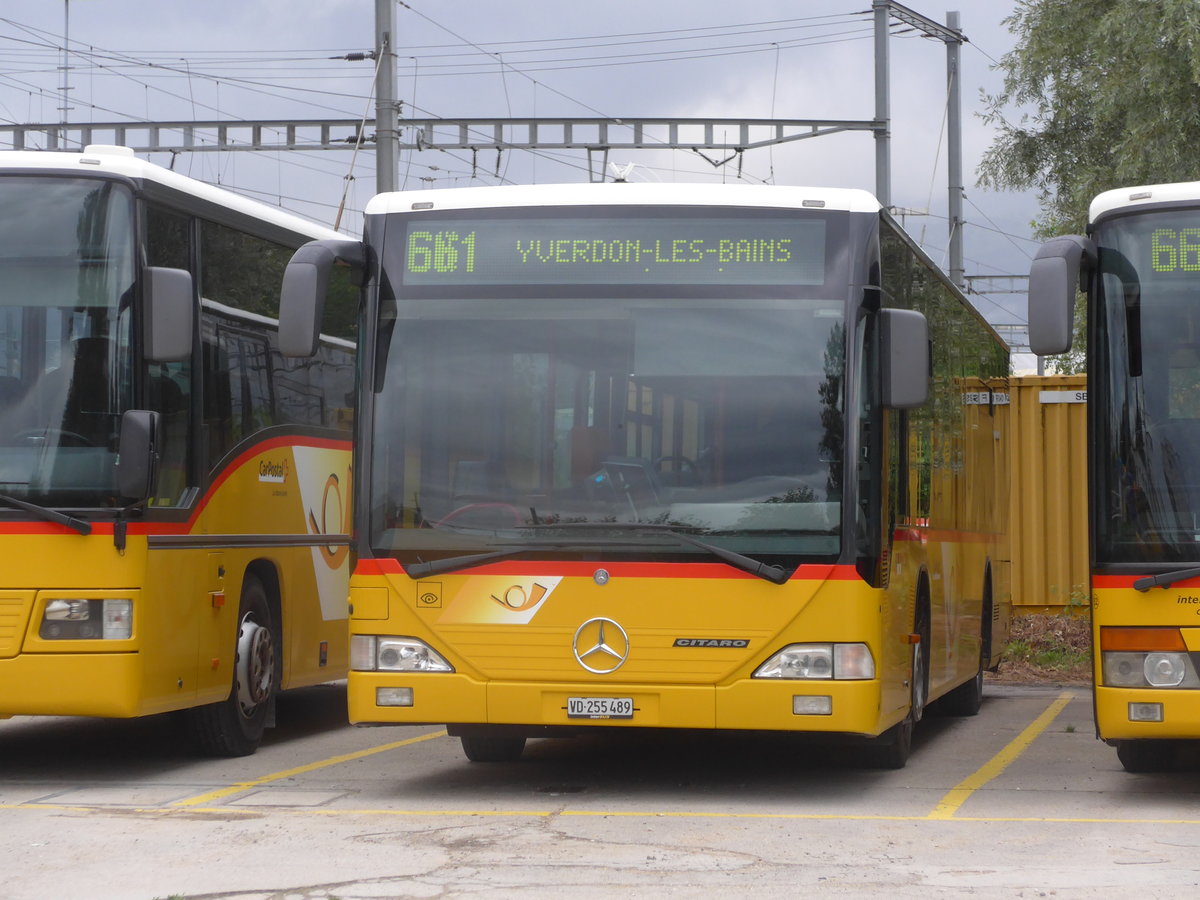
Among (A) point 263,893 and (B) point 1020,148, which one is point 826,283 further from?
(B) point 1020,148

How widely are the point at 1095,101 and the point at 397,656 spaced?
16789 mm

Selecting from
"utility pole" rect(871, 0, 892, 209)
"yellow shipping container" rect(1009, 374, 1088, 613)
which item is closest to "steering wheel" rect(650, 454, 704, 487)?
"yellow shipping container" rect(1009, 374, 1088, 613)

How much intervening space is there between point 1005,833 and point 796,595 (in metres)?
1.51

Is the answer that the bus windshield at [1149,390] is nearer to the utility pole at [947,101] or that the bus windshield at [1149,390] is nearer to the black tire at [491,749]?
the black tire at [491,749]

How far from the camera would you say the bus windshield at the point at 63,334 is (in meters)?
10.1

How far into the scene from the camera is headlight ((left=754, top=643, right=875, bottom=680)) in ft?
30.8

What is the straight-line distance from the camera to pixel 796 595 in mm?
9398

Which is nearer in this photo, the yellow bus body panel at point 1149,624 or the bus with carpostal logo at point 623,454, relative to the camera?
the yellow bus body panel at point 1149,624

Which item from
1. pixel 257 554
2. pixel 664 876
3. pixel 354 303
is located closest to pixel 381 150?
pixel 354 303

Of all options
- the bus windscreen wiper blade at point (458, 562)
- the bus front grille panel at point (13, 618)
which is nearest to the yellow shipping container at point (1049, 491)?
the bus windscreen wiper blade at point (458, 562)

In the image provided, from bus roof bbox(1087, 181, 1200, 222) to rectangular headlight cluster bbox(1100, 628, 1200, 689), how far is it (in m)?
2.17

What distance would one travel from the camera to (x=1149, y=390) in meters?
9.65

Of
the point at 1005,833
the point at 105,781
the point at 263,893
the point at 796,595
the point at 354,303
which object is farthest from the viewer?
the point at 354,303

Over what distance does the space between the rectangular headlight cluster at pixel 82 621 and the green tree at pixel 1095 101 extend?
15.3 meters
